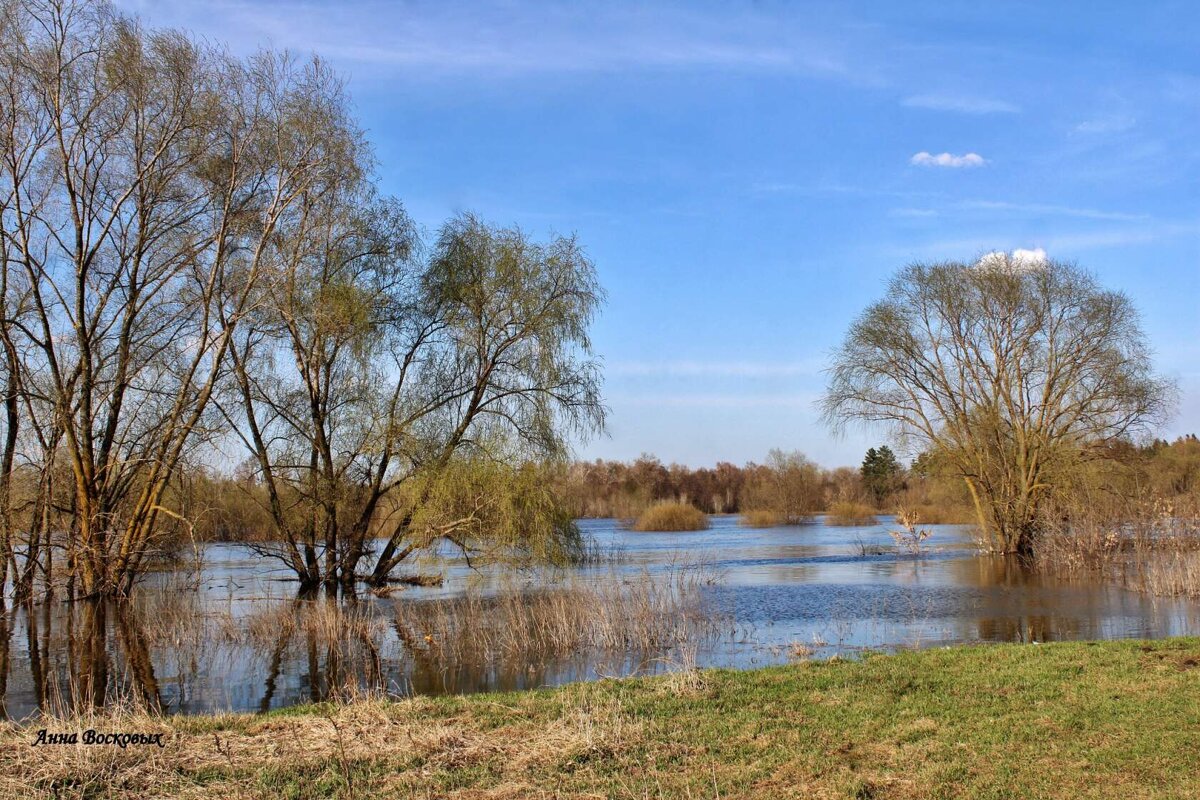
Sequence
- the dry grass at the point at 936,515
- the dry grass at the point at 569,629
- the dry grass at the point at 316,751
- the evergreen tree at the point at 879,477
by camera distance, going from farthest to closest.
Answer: the evergreen tree at the point at 879,477
the dry grass at the point at 936,515
the dry grass at the point at 569,629
the dry grass at the point at 316,751

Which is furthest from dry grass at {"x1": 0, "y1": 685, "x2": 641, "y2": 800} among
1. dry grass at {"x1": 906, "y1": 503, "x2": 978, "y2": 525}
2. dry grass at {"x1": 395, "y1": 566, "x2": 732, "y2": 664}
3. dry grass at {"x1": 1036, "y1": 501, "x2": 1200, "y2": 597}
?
dry grass at {"x1": 906, "y1": 503, "x2": 978, "y2": 525}

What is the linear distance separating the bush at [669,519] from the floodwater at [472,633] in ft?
87.2

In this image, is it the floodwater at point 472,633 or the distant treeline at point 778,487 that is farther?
the distant treeline at point 778,487

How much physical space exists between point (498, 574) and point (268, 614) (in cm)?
777

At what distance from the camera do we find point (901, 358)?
3167 centimetres

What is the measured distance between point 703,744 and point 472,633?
810 cm

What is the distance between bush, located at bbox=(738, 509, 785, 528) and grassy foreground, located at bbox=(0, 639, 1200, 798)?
46.9 metres

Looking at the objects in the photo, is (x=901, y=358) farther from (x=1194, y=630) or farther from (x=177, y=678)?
(x=177, y=678)

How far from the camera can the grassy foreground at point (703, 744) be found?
5.93 metres

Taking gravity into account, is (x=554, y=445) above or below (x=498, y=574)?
above

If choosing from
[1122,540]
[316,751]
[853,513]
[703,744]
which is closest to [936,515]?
[853,513]

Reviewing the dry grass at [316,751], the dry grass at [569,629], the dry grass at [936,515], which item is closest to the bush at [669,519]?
the dry grass at [936,515]

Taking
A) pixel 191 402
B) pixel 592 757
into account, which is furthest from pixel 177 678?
pixel 191 402

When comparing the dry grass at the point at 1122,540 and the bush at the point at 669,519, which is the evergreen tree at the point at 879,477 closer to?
the bush at the point at 669,519
